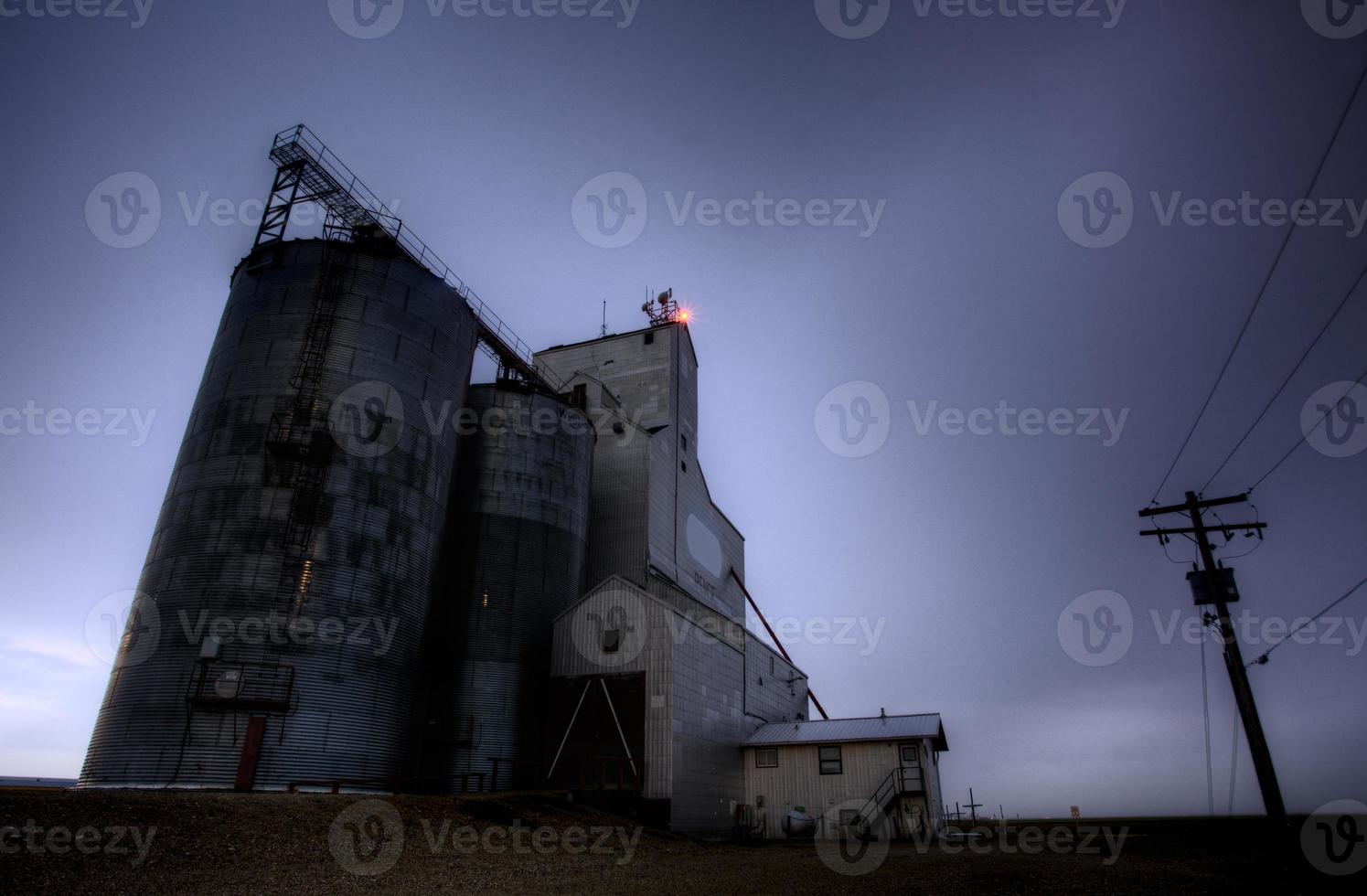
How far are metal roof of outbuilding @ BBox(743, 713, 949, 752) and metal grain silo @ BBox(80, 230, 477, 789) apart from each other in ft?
51.9

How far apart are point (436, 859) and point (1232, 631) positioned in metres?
20.0

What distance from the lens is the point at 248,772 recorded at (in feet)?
60.6

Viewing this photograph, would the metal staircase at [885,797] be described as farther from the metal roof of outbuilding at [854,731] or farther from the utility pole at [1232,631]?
the utility pole at [1232,631]

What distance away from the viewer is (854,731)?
31500 millimetres

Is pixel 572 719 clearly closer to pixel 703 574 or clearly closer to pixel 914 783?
pixel 914 783

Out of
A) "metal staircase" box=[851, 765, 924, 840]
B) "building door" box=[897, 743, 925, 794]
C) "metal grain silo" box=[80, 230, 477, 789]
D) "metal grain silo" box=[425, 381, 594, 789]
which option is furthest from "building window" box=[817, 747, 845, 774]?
"metal grain silo" box=[80, 230, 477, 789]

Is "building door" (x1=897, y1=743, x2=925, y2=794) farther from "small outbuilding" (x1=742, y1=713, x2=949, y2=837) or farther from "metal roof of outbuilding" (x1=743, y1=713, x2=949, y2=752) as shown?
"metal roof of outbuilding" (x1=743, y1=713, x2=949, y2=752)

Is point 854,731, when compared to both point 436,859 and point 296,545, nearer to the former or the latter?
point 436,859

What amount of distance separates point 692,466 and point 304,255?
27.0 m

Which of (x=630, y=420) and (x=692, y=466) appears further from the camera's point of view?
(x=692, y=466)

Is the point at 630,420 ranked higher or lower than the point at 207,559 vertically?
higher

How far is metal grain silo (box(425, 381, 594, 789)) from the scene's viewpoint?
27875mm

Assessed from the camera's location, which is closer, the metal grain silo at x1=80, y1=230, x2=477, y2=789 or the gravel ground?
the gravel ground

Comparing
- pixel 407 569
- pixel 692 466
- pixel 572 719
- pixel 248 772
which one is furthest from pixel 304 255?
pixel 692 466
